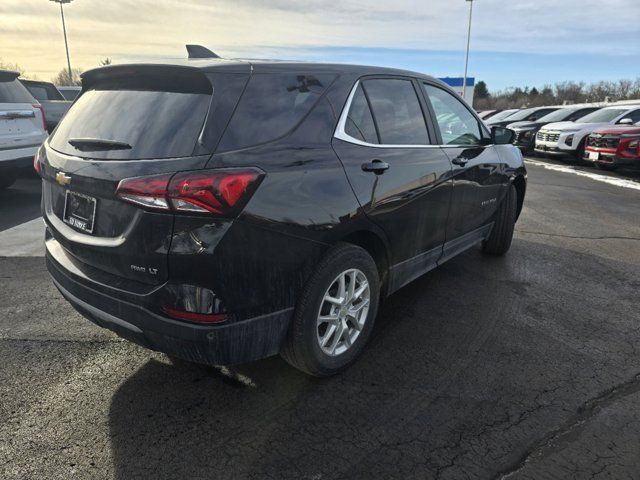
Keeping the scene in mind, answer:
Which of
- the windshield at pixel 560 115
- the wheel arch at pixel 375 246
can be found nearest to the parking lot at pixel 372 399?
the wheel arch at pixel 375 246

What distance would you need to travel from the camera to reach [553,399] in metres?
2.71

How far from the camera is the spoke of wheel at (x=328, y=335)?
2750 mm

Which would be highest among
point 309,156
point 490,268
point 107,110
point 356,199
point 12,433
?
point 107,110

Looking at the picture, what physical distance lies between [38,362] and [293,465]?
179 centimetres

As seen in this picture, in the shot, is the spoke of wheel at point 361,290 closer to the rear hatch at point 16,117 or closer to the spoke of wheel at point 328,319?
the spoke of wheel at point 328,319

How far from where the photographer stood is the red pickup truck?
11336mm

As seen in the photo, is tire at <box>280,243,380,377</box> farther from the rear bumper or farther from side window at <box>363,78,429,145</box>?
side window at <box>363,78,429,145</box>

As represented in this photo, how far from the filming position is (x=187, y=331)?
7.28ft

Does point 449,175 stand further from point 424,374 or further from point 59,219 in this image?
point 59,219

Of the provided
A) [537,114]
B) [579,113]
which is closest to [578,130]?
[579,113]

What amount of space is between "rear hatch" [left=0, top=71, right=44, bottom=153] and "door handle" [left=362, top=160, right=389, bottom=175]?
5.96m

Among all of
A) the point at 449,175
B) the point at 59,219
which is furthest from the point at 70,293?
the point at 449,175

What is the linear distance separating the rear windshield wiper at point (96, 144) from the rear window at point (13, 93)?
524cm

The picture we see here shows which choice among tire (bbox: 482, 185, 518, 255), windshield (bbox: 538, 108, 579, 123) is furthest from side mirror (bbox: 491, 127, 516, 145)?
windshield (bbox: 538, 108, 579, 123)
